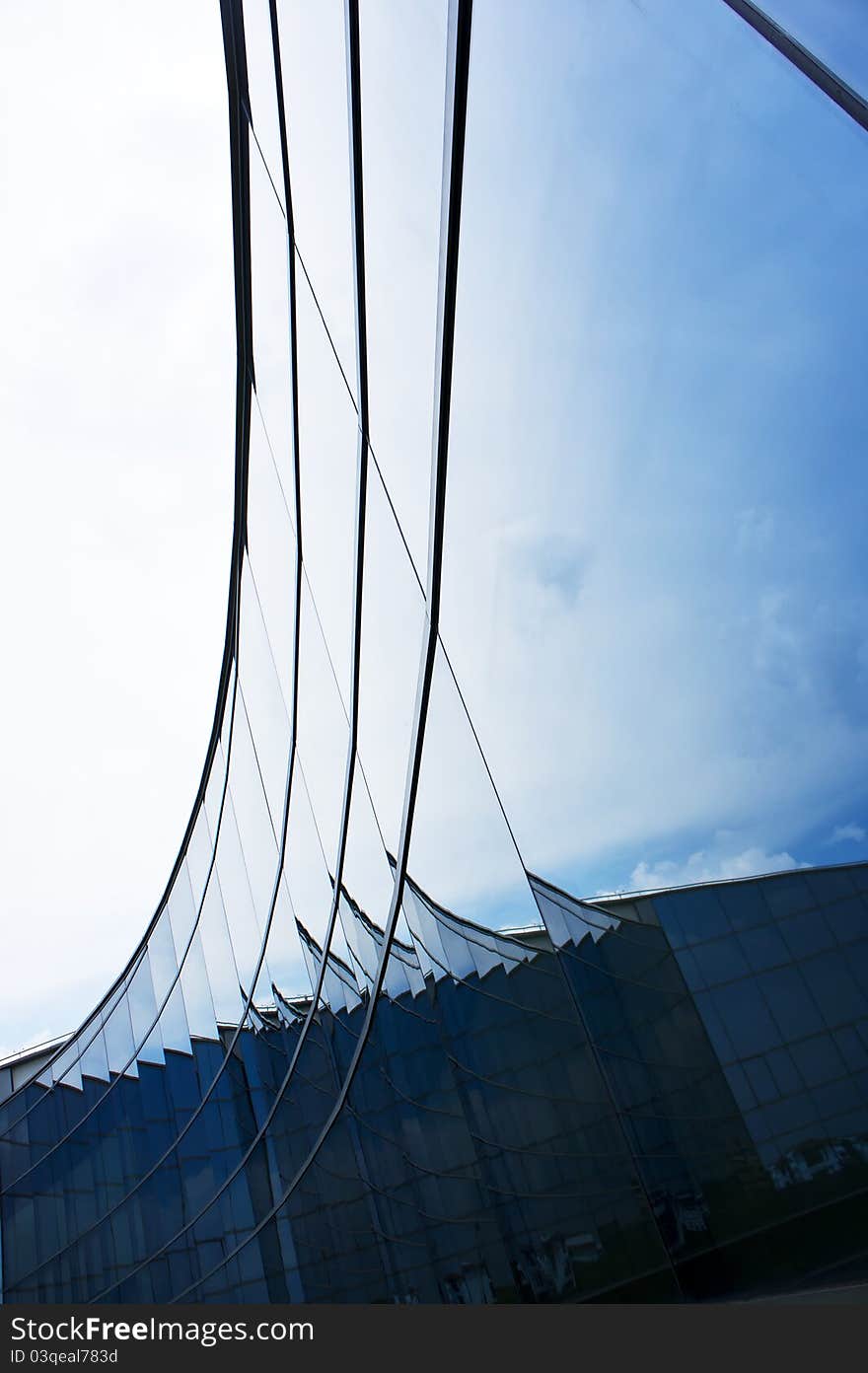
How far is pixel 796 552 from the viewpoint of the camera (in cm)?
336

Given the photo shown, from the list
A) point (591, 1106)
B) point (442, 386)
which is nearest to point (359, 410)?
point (442, 386)

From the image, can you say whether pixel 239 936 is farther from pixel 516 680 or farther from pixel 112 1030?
pixel 516 680

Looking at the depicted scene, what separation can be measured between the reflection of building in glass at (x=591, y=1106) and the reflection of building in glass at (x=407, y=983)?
0.03m

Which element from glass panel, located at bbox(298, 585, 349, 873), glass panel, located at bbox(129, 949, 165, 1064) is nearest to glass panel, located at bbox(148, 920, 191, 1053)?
glass panel, located at bbox(129, 949, 165, 1064)

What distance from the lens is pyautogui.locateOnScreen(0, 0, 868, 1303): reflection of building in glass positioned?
14.4 ft

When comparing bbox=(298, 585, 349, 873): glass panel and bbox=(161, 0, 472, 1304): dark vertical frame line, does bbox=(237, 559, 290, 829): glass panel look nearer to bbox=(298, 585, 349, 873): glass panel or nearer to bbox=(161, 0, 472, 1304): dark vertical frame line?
bbox=(298, 585, 349, 873): glass panel

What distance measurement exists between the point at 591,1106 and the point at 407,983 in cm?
375

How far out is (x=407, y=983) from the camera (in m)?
9.66

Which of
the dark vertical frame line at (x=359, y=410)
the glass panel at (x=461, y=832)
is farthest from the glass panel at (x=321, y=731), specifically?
the glass panel at (x=461, y=832)

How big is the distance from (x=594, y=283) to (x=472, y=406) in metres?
1.91

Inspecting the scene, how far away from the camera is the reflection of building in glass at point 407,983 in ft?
14.4

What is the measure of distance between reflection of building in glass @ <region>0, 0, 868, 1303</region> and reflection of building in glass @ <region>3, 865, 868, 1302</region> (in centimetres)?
3

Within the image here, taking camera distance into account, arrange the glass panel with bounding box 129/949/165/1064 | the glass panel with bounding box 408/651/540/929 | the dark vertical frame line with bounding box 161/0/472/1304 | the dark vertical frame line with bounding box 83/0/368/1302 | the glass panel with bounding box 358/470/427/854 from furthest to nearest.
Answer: the glass panel with bounding box 129/949/165/1064 < the glass panel with bounding box 358/470/427/854 < the dark vertical frame line with bounding box 83/0/368/1302 < the glass panel with bounding box 408/651/540/929 < the dark vertical frame line with bounding box 161/0/472/1304

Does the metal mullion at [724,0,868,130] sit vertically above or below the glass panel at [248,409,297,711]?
below
